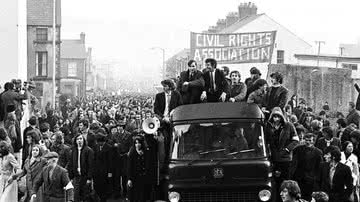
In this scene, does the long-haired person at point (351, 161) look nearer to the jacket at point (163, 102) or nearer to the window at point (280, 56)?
the jacket at point (163, 102)

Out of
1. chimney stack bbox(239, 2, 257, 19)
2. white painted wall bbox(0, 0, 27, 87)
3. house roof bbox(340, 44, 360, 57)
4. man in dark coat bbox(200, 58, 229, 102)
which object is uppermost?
chimney stack bbox(239, 2, 257, 19)

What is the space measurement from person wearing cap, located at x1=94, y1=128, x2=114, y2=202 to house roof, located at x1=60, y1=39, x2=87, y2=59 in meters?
89.4

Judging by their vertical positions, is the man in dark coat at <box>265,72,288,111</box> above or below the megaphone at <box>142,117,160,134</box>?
above

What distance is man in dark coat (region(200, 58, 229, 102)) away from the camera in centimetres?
1541

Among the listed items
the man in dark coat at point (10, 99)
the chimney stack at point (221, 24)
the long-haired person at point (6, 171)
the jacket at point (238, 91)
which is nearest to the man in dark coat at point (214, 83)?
the jacket at point (238, 91)

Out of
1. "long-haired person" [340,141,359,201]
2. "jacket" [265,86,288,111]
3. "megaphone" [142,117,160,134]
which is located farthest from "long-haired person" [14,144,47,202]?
"long-haired person" [340,141,359,201]

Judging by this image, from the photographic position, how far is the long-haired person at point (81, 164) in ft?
55.3

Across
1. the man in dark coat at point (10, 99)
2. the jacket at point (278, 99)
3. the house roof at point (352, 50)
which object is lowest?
the man in dark coat at point (10, 99)

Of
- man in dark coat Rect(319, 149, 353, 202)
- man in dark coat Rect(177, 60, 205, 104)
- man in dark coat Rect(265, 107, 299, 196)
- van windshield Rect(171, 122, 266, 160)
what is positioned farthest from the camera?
man in dark coat Rect(177, 60, 205, 104)

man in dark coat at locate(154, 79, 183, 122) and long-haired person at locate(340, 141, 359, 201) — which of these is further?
man in dark coat at locate(154, 79, 183, 122)

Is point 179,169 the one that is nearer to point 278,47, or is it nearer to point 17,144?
point 17,144

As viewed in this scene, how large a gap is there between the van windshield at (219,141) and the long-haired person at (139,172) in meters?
2.20

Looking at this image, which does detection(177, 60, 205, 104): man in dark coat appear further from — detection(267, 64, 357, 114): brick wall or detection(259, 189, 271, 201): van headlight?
detection(267, 64, 357, 114): brick wall

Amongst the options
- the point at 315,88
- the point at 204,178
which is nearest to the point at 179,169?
the point at 204,178
